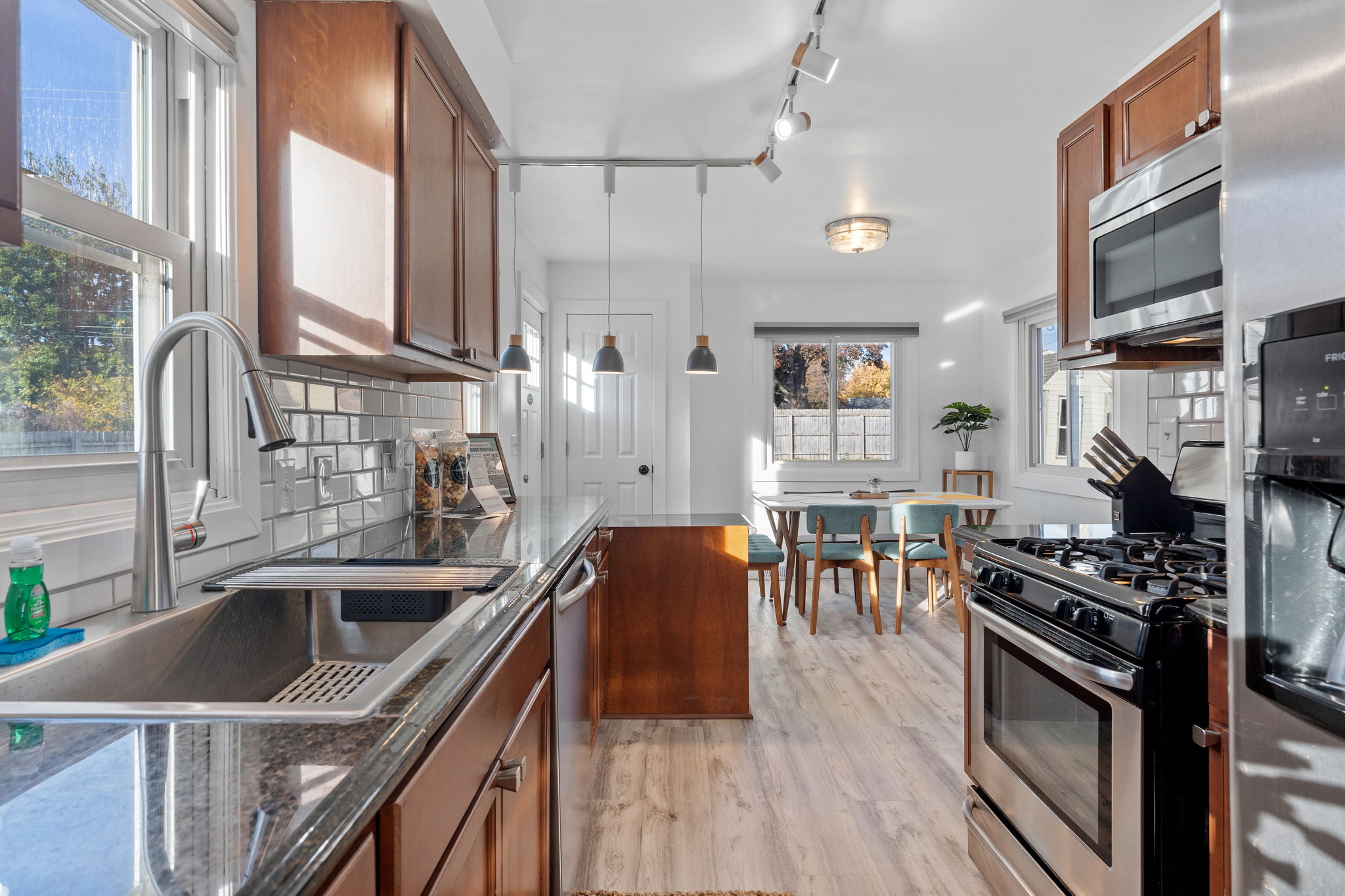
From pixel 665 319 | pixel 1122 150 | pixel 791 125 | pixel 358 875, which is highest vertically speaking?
pixel 791 125

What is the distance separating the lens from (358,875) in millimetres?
560

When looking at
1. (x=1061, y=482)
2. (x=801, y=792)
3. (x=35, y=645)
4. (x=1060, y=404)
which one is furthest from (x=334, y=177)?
(x=1060, y=404)

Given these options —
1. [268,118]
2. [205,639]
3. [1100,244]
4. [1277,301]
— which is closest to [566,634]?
[205,639]

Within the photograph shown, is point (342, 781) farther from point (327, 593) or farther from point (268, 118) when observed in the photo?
point (268, 118)

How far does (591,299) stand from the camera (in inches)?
216

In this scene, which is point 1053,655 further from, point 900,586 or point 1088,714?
point 900,586

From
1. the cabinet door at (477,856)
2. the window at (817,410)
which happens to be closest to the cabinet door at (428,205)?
the cabinet door at (477,856)

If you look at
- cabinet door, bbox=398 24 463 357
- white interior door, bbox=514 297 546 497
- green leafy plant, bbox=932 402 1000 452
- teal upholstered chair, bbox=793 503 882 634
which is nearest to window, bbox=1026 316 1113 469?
green leafy plant, bbox=932 402 1000 452

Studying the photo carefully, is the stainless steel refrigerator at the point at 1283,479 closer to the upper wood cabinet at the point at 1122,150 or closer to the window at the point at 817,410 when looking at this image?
the upper wood cabinet at the point at 1122,150

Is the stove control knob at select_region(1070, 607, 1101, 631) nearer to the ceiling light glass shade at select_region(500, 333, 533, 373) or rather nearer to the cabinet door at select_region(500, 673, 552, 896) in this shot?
the cabinet door at select_region(500, 673, 552, 896)

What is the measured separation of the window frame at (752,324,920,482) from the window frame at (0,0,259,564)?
483 cm

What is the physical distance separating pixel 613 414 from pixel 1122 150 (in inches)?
156

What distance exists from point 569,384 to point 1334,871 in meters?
4.99

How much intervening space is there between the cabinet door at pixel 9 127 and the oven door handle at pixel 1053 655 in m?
1.66
